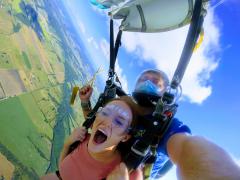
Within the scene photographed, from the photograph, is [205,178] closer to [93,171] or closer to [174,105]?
[174,105]

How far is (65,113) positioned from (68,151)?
2157 centimetres

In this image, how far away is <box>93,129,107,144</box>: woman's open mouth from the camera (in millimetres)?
2054

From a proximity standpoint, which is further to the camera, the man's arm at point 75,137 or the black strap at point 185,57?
the man's arm at point 75,137

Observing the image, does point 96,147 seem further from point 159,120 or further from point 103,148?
point 159,120

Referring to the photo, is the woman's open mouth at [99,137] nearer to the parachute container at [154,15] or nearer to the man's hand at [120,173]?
the man's hand at [120,173]

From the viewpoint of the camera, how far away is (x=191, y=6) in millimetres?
2711

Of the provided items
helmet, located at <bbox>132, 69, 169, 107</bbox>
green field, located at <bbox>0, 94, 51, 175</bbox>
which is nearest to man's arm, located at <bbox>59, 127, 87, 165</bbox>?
helmet, located at <bbox>132, 69, 169, 107</bbox>

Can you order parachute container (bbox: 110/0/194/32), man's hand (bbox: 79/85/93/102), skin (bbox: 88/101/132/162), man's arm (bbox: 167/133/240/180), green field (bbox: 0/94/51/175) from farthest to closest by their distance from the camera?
green field (bbox: 0/94/51/175) → man's hand (bbox: 79/85/93/102) → parachute container (bbox: 110/0/194/32) → skin (bbox: 88/101/132/162) → man's arm (bbox: 167/133/240/180)

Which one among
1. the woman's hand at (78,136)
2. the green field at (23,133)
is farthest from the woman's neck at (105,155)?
the green field at (23,133)

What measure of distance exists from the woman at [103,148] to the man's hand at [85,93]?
744mm

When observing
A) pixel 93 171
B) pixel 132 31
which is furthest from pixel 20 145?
pixel 93 171

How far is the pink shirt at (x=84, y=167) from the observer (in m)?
2.03

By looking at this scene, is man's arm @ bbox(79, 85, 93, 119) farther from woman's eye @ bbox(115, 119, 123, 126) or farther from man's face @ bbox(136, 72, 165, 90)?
woman's eye @ bbox(115, 119, 123, 126)

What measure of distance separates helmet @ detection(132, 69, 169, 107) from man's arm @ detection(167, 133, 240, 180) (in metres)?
0.48
